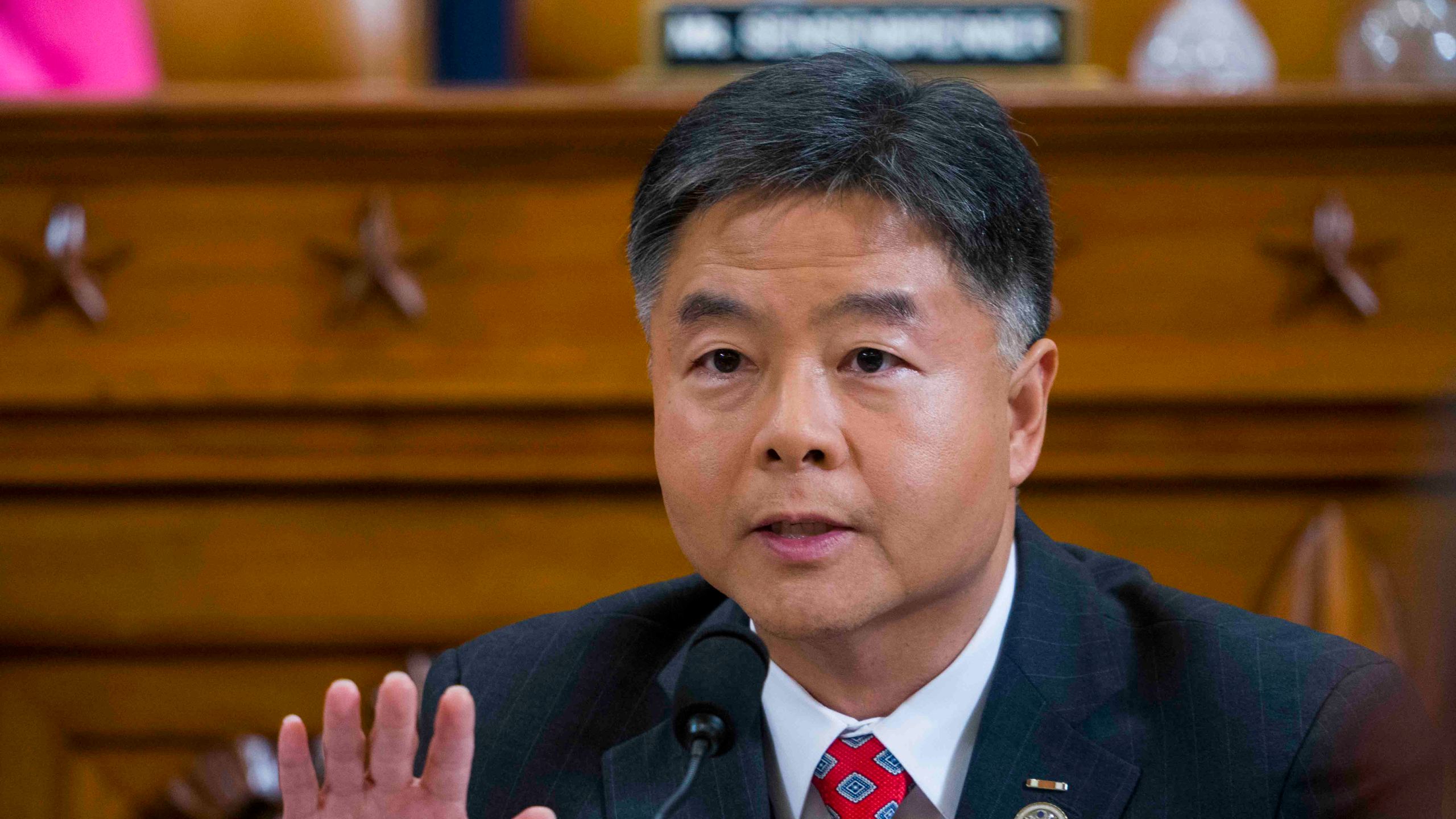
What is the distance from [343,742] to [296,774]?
0.05 metres

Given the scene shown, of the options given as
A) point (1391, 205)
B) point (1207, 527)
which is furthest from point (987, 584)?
point (1391, 205)

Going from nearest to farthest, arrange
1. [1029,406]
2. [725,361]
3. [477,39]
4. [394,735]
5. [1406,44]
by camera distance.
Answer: [394,735], [725,361], [1029,406], [1406,44], [477,39]

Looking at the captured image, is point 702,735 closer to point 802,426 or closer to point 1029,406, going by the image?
point 802,426

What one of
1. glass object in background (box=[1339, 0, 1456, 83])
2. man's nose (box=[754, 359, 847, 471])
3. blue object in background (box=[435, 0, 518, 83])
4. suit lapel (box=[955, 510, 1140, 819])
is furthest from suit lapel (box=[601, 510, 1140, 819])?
blue object in background (box=[435, 0, 518, 83])

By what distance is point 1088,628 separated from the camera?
62.1 inches

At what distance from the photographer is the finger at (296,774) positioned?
1.35m

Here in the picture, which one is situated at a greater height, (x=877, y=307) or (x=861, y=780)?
(x=877, y=307)

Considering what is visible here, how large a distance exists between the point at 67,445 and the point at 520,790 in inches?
53.7

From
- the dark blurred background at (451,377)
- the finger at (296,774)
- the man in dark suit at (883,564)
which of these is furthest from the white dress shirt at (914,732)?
the dark blurred background at (451,377)

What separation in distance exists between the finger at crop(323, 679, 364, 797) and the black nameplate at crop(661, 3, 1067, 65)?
1732 millimetres

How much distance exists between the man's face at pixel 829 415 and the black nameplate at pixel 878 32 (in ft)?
4.54

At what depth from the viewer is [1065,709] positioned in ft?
4.90

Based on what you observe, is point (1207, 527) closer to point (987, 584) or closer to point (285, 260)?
point (987, 584)

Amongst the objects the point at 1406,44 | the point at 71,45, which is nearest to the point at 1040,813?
the point at 1406,44
